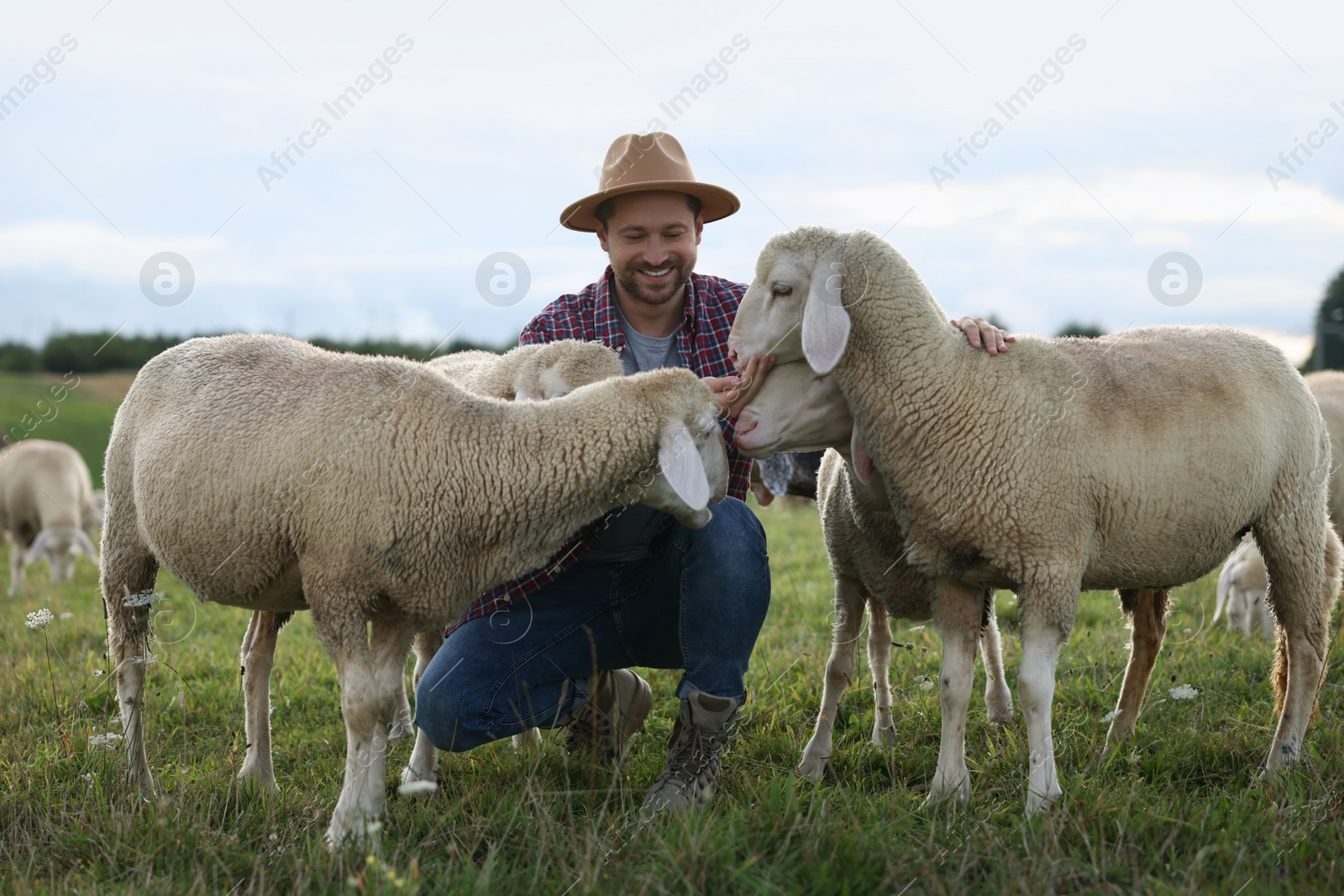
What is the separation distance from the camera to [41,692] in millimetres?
4340

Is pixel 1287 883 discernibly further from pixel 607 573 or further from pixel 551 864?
pixel 607 573

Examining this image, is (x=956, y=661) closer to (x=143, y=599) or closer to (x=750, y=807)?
(x=750, y=807)

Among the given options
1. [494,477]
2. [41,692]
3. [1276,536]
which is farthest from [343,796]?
[1276,536]

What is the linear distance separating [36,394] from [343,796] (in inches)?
1426

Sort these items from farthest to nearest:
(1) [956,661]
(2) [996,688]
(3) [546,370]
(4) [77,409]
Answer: (4) [77,409]
(2) [996,688]
(3) [546,370]
(1) [956,661]

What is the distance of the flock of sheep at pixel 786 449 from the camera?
291cm

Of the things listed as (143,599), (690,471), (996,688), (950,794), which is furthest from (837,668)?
(143,599)

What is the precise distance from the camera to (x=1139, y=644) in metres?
3.90

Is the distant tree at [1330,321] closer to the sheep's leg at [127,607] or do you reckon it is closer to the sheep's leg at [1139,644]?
the sheep's leg at [1139,644]

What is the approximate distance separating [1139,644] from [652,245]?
240 cm

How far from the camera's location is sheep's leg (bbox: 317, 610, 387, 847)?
2.80 m

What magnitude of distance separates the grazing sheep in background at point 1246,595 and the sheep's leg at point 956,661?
248cm

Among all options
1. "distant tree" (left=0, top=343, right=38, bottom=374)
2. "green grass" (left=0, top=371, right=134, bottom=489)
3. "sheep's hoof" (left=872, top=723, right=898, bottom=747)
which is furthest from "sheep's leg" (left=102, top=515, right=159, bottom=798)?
"distant tree" (left=0, top=343, right=38, bottom=374)

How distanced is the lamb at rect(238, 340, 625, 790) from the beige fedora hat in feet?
1.94
